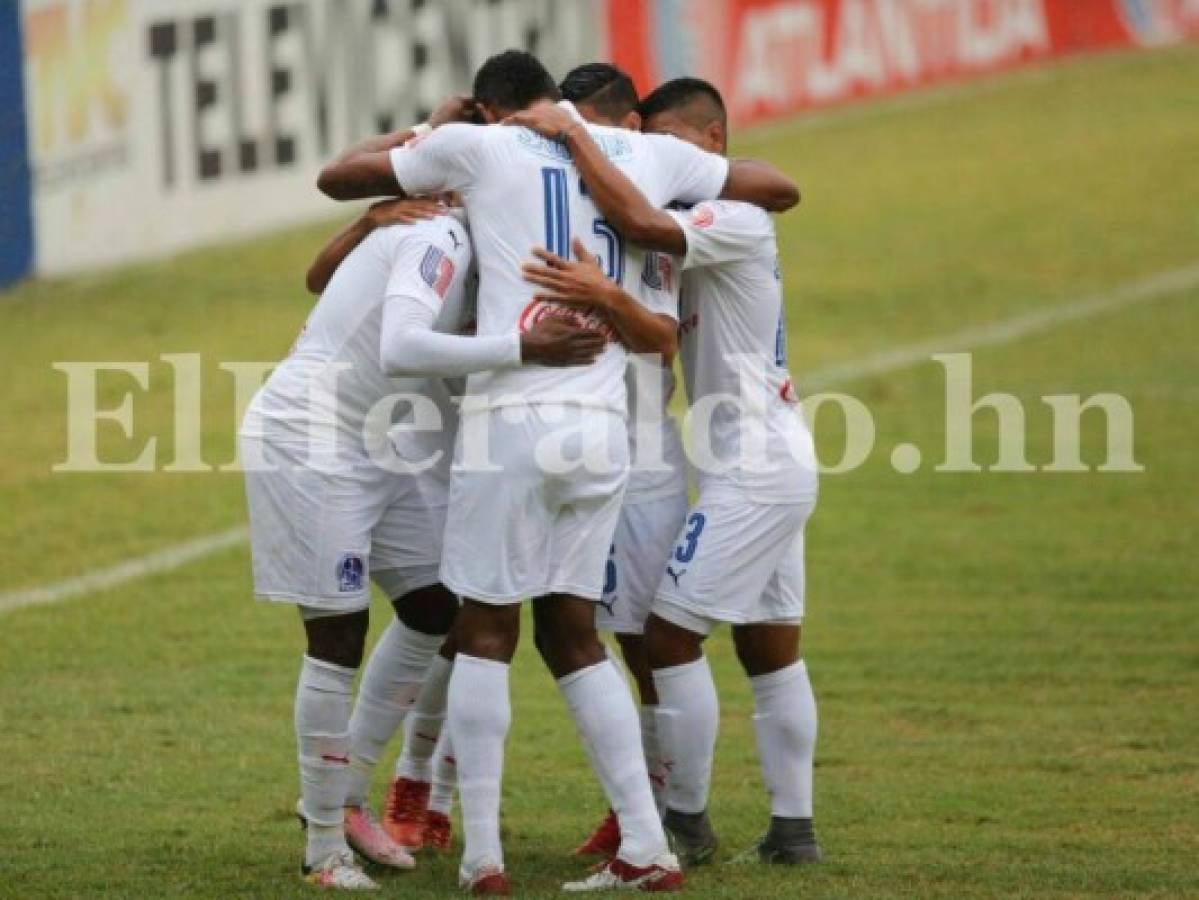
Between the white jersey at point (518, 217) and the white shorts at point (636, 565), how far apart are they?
555mm

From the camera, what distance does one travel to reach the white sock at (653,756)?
7137 millimetres

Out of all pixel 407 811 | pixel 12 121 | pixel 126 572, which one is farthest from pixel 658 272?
pixel 12 121

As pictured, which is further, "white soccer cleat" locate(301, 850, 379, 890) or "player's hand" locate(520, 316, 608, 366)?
"white soccer cleat" locate(301, 850, 379, 890)

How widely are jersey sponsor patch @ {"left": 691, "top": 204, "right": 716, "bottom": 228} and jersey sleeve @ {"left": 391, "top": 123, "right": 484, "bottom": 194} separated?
1.97 ft

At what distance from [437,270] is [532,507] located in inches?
26.2

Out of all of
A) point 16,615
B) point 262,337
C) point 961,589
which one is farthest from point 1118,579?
point 262,337

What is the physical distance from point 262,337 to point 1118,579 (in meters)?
6.89

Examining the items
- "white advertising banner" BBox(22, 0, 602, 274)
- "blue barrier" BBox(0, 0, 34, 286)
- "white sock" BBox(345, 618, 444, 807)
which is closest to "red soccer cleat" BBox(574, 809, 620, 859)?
"white sock" BBox(345, 618, 444, 807)

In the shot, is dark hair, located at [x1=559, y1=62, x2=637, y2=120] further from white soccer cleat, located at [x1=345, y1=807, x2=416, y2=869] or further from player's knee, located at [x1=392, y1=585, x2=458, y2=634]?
white soccer cleat, located at [x1=345, y1=807, x2=416, y2=869]

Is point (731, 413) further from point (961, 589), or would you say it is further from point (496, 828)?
point (961, 589)

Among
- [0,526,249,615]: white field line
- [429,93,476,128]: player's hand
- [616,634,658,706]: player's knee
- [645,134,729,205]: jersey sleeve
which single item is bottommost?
[616,634,658,706]: player's knee

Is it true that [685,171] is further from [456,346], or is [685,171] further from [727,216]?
[456,346]

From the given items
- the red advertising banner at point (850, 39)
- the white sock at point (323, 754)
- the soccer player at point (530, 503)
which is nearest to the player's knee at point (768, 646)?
the soccer player at point (530, 503)
